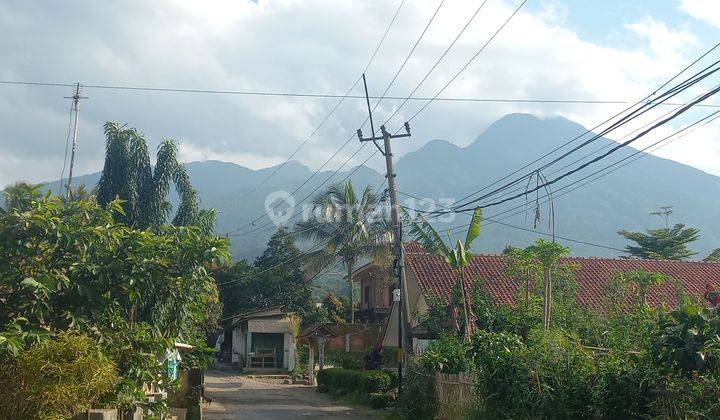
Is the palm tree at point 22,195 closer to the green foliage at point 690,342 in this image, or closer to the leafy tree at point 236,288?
the green foliage at point 690,342

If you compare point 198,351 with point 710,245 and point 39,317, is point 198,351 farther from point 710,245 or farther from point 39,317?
point 710,245

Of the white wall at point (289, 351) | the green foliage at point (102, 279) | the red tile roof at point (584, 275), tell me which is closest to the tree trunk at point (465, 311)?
the red tile roof at point (584, 275)

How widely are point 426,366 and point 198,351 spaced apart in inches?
278

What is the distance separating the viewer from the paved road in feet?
73.7

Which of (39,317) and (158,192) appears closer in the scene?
(39,317)

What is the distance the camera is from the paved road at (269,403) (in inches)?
884

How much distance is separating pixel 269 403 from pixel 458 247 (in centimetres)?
998

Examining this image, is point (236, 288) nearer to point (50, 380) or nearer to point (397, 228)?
point (397, 228)

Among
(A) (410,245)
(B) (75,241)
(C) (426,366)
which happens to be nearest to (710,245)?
(A) (410,245)

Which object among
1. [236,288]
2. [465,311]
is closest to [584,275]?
[465,311]

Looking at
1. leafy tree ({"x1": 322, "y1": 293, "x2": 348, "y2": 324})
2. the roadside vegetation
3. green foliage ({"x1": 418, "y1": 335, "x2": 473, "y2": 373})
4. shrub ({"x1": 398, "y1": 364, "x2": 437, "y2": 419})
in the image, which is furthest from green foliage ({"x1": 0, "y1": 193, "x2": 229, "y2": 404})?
leafy tree ({"x1": 322, "y1": 293, "x2": 348, "y2": 324})

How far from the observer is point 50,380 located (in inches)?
368

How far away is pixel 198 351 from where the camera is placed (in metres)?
14.5

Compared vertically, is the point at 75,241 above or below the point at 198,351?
above
